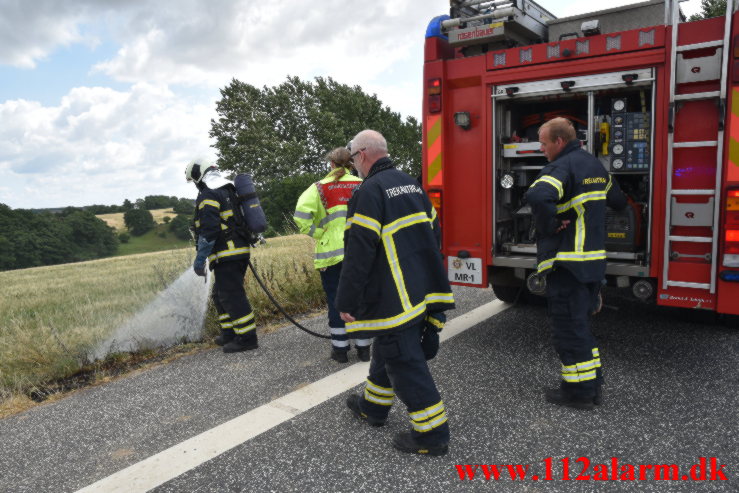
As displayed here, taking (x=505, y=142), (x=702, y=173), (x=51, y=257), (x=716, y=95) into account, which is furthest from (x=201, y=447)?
(x=51, y=257)

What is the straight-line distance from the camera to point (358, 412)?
3244 millimetres

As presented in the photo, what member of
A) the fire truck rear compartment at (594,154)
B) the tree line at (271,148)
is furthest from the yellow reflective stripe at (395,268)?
the tree line at (271,148)

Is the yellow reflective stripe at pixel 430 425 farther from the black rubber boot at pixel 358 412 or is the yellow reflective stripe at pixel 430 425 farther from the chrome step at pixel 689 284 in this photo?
the chrome step at pixel 689 284

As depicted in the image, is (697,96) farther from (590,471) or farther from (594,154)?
(590,471)

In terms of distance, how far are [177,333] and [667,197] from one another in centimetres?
411

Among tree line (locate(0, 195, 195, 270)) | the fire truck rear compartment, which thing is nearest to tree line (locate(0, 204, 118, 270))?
tree line (locate(0, 195, 195, 270))

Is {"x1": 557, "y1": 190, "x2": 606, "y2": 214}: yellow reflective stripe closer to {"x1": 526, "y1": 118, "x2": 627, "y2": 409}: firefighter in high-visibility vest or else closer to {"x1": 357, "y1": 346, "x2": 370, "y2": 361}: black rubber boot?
{"x1": 526, "y1": 118, "x2": 627, "y2": 409}: firefighter in high-visibility vest

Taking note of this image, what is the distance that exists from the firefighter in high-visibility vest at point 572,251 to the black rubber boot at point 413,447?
97cm

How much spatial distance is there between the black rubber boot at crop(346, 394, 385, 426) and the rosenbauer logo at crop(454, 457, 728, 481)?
0.58m

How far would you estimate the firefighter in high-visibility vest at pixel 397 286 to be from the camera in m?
2.77

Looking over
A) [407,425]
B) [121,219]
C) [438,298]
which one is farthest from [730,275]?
[121,219]

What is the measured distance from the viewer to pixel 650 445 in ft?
9.25

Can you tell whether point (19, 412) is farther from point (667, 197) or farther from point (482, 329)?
point (667, 197)

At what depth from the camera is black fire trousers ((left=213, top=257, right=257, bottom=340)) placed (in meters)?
4.64
